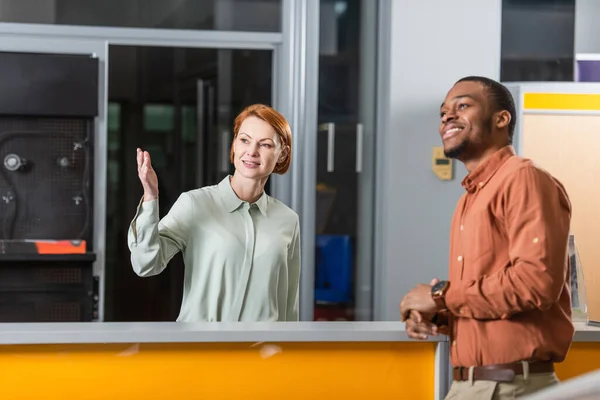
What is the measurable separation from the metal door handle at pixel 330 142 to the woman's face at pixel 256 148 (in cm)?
268

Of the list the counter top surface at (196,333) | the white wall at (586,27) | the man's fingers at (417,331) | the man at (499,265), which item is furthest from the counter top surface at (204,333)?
the white wall at (586,27)

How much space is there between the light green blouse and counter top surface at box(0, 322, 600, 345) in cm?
31

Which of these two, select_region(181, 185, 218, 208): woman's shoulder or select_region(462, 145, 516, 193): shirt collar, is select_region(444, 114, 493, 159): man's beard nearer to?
select_region(462, 145, 516, 193): shirt collar

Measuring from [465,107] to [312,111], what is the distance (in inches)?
134

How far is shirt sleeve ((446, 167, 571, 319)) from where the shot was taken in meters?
1.89

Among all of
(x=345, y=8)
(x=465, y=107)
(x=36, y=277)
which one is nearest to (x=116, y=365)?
(x=465, y=107)

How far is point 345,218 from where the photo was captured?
568 cm

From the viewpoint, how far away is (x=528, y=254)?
1896mm

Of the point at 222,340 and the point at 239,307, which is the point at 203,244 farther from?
the point at 222,340

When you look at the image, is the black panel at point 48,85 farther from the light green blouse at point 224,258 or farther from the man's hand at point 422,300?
the man's hand at point 422,300

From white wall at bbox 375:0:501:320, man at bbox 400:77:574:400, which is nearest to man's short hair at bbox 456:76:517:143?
man at bbox 400:77:574:400

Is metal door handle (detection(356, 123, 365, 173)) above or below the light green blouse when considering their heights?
above

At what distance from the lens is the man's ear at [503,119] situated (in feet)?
6.93

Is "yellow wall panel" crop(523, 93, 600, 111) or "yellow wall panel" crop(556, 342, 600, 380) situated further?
"yellow wall panel" crop(523, 93, 600, 111)
